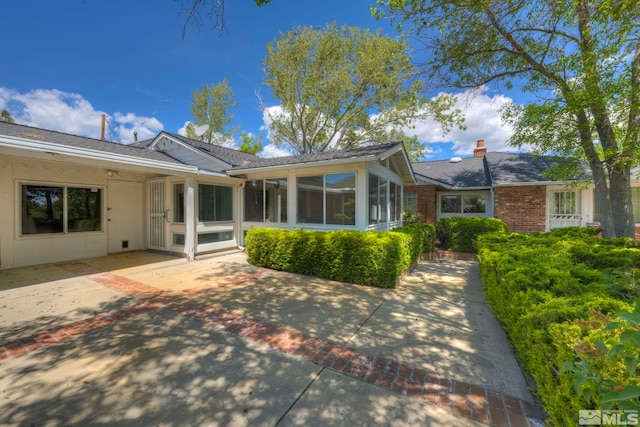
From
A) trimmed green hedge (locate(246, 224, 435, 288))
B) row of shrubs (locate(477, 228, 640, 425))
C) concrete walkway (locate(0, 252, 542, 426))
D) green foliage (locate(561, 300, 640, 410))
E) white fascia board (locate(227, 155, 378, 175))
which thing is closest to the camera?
green foliage (locate(561, 300, 640, 410))

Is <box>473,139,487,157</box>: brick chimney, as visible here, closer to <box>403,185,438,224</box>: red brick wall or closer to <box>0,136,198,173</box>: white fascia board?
<box>403,185,438,224</box>: red brick wall

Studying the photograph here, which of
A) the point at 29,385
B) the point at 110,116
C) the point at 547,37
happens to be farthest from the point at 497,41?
the point at 110,116

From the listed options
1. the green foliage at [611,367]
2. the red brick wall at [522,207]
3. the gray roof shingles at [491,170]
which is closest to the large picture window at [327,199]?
the green foliage at [611,367]

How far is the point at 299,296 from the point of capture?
5117mm

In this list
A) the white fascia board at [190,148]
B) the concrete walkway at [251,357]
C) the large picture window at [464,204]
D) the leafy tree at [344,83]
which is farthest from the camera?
the leafy tree at [344,83]

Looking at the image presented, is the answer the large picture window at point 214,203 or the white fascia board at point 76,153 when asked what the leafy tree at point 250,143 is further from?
the white fascia board at point 76,153

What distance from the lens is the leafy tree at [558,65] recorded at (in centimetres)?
577

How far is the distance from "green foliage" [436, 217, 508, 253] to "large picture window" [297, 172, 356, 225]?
5.47 metres

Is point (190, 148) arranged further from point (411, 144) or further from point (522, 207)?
point (411, 144)

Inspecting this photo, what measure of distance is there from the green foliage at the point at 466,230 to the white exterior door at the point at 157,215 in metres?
10.5

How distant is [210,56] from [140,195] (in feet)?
19.8

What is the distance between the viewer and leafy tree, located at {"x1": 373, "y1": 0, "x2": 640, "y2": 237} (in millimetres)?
5770

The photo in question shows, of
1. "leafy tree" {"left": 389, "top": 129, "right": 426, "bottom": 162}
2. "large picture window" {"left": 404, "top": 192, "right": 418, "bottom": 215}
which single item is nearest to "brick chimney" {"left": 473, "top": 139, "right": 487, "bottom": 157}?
"leafy tree" {"left": 389, "top": 129, "right": 426, "bottom": 162}

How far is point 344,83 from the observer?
15.7 m
